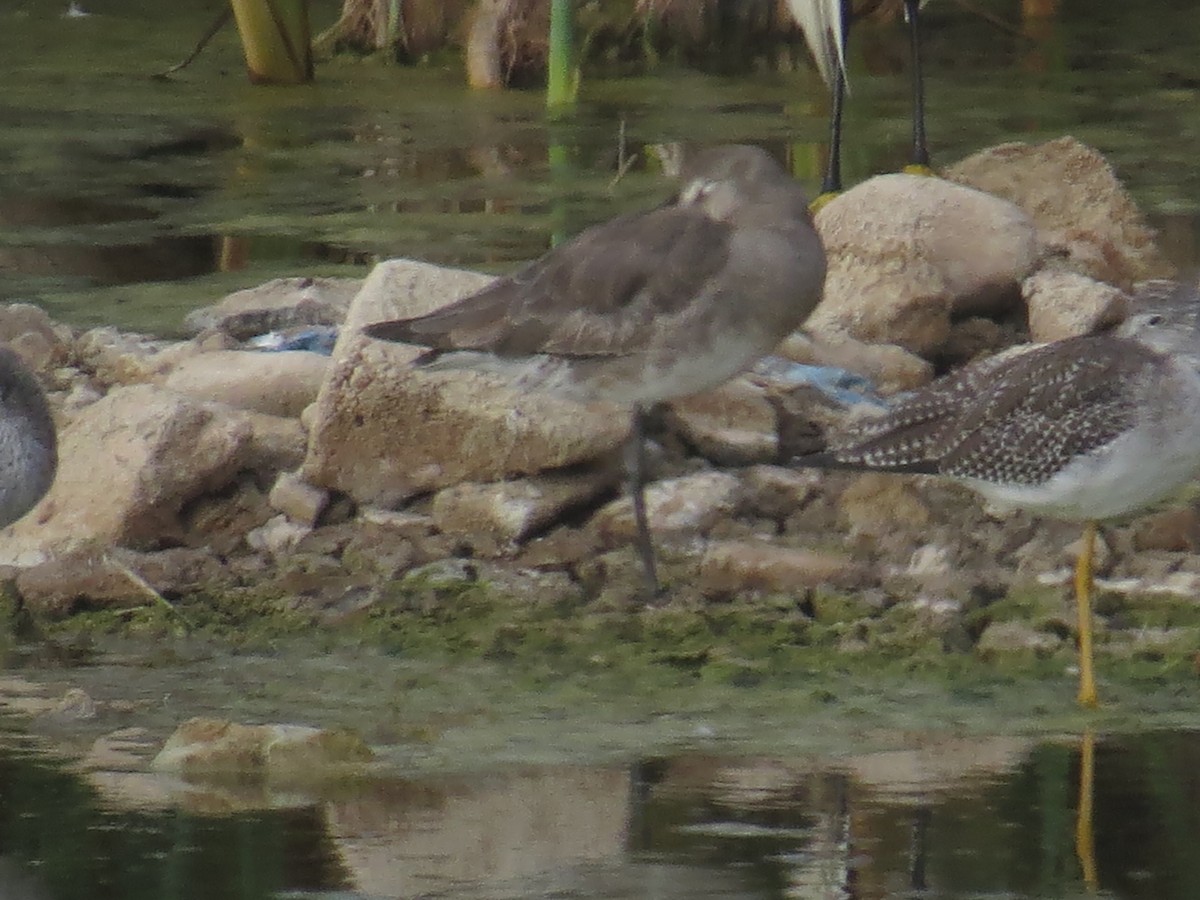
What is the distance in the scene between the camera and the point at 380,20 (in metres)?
15.9

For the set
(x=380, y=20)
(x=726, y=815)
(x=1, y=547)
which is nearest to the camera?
(x=726, y=815)

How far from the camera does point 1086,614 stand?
20.8 feet

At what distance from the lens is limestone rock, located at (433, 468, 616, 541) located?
728cm

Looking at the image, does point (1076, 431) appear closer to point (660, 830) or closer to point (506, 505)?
point (506, 505)

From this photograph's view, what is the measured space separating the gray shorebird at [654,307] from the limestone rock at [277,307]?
181 cm

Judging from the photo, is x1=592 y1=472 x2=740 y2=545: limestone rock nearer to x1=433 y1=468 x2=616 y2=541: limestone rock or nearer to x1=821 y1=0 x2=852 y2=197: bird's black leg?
x1=433 y1=468 x2=616 y2=541: limestone rock

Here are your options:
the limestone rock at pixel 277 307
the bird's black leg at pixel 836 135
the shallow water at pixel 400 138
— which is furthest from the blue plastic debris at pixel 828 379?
the bird's black leg at pixel 836 135

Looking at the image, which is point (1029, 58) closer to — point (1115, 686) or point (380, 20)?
point (380, 20)

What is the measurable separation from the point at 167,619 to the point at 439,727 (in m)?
1.24

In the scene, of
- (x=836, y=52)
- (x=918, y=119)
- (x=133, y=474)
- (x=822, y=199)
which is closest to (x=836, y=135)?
(x=918, y=119)

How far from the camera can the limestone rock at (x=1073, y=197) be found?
375 inches

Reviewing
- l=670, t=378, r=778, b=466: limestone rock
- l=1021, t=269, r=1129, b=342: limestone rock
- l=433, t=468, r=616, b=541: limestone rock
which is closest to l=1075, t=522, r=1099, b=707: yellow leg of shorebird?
l=670, t=378, r=778, b=466: limestone rock

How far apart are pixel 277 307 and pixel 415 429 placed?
71.3 inches

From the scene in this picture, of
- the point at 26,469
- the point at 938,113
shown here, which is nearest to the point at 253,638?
the point at 26,469
